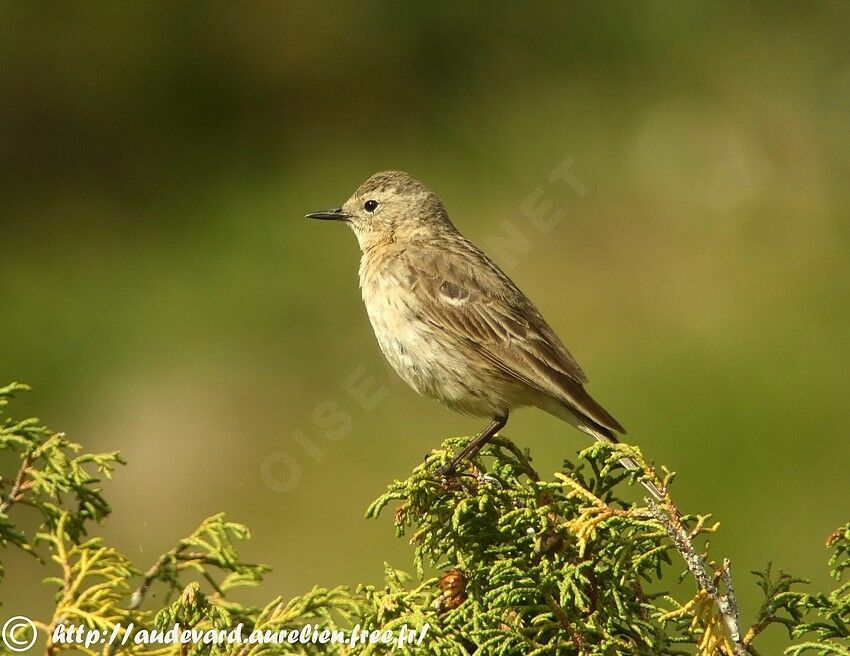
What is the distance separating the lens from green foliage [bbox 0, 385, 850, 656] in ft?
11.4

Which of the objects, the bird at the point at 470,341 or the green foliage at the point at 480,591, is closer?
the green foliage at the point at 480,591

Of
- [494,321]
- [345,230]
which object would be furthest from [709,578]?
[345,230]

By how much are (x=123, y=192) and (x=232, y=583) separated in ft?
29.7

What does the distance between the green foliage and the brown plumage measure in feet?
5.24

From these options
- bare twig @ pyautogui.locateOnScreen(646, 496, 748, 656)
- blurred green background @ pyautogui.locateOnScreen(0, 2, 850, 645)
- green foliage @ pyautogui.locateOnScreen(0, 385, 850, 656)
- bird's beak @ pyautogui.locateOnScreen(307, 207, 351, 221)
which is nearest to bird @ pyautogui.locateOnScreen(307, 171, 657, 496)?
bird's beak @ pyautogui.locateOnScreen(307, 207, 351, 221)

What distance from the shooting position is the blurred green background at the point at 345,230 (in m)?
9.75

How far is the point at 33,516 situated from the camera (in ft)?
30.2

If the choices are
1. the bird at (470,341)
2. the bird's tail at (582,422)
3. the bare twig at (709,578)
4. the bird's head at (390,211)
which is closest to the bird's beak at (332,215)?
the bird's head at (390,211)

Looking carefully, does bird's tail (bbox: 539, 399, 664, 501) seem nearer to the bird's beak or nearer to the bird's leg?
the bird's leg

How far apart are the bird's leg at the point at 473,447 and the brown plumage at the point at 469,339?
0.07 feet

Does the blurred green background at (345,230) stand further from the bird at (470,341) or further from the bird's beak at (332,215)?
the bird at (470,341)

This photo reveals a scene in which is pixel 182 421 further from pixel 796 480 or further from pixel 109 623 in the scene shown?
pixel 109 623

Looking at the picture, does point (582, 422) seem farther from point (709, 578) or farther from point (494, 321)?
point (709, 578)

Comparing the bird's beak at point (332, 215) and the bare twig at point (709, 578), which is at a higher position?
the bird's beak at point (332, 215)
